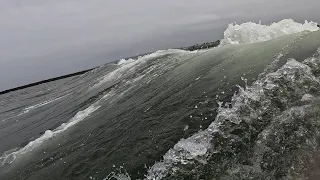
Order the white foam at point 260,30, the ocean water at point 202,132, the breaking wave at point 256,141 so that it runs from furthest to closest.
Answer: the white foam at point 260,30 → the ocean water at point 202,132 → the breaking wave at point 256,141

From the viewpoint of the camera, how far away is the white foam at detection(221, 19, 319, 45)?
115 feet

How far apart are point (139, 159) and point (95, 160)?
6.76ft

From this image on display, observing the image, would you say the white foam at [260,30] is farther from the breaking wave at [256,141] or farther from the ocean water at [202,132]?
the breaking wave at [256,141]

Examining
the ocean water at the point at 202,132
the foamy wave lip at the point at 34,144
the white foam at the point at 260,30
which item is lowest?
the foamy wave lip at the point at 34,144

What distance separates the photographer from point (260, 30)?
35281mm

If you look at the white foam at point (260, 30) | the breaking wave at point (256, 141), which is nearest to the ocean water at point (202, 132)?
the breaking wave at point (256, 141)

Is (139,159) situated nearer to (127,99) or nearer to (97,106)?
(127,99)

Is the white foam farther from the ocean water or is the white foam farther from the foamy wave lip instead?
the foamy wave lip

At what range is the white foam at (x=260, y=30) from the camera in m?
35.0

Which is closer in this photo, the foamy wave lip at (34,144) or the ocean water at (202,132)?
the ocean water at (202,132)

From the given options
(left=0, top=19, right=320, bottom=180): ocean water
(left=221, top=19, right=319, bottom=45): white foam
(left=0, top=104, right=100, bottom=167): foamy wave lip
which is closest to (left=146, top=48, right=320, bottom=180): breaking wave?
(left=0, top=19, right=320, bottom=180): ocean water

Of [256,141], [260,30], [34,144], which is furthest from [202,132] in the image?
[260,30]

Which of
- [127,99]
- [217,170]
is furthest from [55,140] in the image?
[217,170]

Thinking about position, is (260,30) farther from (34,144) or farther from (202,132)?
(202,132)
